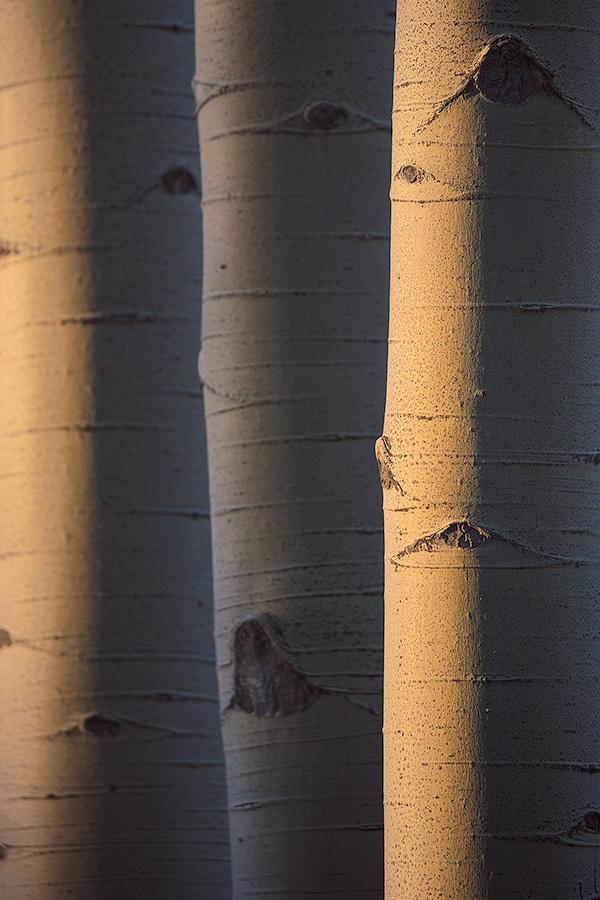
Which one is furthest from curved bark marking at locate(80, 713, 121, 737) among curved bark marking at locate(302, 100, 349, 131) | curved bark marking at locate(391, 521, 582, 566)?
curved bark marking at locate(302, 100, 349, 131)

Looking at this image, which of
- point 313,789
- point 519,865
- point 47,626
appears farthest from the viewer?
point 47,626

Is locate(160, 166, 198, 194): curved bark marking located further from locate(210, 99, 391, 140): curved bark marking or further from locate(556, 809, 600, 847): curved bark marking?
locate(556, 809, 600, 847): curved bark marking

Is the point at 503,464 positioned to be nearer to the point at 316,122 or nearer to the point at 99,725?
the point at 316,122

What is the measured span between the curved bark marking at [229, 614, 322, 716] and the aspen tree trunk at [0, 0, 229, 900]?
354mm

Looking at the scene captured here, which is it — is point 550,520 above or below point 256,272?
below

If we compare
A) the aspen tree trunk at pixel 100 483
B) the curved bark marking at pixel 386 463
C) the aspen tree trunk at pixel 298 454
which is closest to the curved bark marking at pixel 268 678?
the aspen tree trunk at pixel 298 454

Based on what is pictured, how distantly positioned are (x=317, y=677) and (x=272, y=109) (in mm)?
854

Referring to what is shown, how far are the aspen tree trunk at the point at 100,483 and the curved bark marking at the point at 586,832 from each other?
3.00 ft

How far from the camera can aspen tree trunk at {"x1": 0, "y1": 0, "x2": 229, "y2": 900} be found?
174 centimetres

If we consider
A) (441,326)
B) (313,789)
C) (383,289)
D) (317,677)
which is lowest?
(313,789)

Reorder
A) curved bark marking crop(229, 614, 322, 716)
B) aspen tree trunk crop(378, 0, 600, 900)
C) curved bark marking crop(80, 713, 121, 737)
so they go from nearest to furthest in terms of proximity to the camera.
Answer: aspen tree trunk crop(378, 0, 600, 900), curved bark marking crop(229, 614, 322, 716), curved bark marking crop(80, 713, 121, 737)

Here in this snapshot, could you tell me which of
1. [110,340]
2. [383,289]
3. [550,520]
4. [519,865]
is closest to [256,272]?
[383,289]

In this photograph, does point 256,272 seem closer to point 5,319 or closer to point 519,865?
point 5,319

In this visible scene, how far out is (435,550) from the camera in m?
1.01
